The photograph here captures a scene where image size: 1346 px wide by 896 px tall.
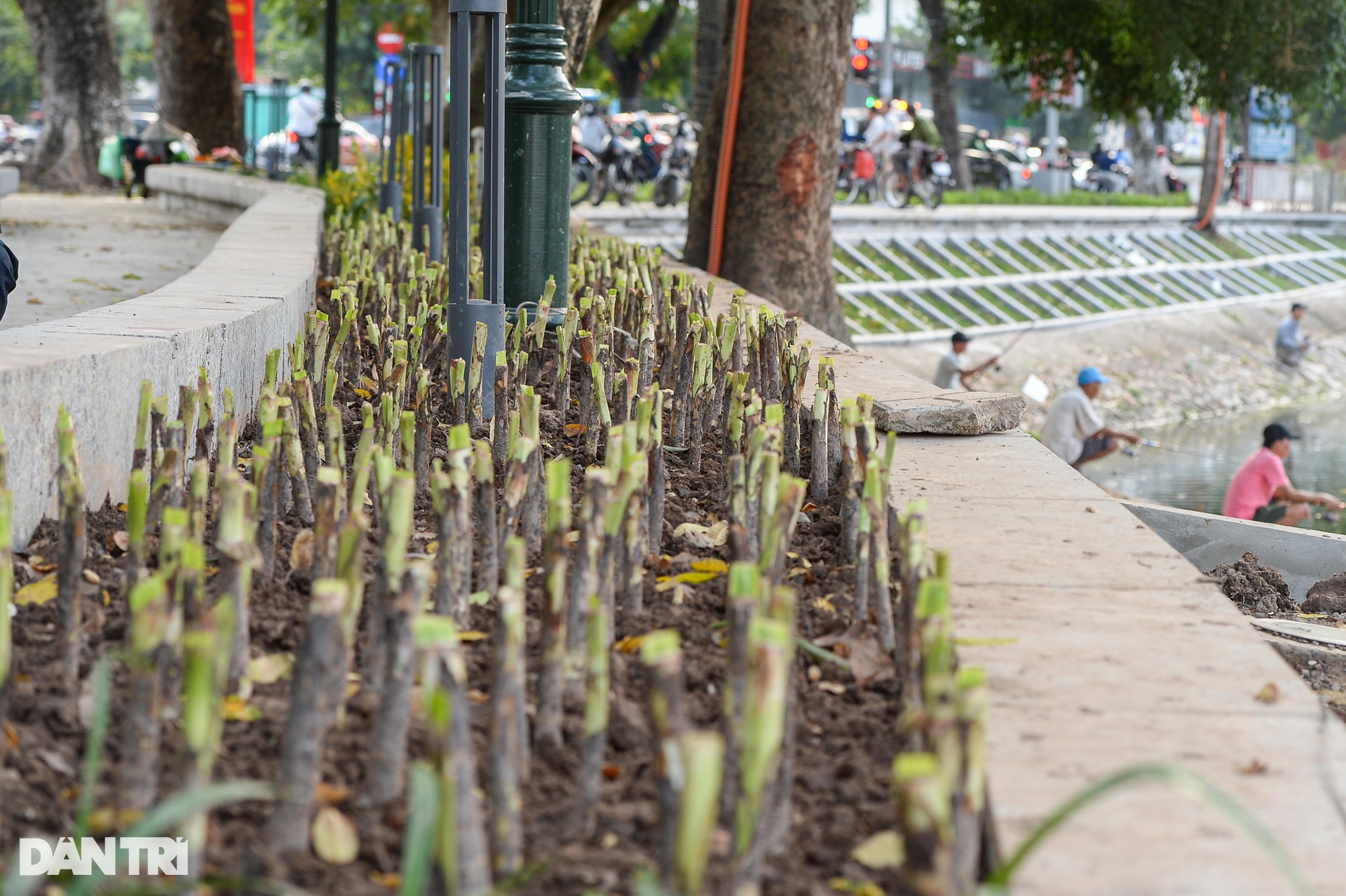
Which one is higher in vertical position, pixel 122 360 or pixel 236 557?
pixel 122 360

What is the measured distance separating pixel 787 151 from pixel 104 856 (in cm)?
744

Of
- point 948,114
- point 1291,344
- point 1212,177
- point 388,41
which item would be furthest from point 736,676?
point 388,41

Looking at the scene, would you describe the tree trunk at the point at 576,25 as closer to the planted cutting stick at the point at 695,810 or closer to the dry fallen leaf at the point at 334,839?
the dry fallen leaf at the point at 334,839

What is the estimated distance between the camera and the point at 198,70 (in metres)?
17.2

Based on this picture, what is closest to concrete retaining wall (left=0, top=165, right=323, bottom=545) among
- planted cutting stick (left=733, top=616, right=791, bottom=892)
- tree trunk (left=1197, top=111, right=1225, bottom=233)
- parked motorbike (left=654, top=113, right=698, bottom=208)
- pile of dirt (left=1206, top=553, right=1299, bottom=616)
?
planted cutting stick (left=733, top=616, right=791, bottom=892)

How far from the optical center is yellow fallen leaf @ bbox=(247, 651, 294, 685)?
6.87 ft

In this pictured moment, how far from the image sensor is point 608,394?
3965 mm

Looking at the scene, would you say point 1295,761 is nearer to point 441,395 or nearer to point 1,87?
point 441,395

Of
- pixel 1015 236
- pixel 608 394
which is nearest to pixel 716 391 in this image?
pixel 608 394

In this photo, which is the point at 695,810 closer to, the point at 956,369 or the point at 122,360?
the point at 122,360

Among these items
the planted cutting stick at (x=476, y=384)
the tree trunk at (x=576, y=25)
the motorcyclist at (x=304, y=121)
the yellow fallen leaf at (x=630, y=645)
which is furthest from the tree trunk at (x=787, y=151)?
the motorcyclist at (x=304, y=121)

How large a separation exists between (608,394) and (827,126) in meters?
5.16

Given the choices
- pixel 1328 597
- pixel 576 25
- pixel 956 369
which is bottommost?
pixel 956 369

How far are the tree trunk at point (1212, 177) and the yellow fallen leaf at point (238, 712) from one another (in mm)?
26272
